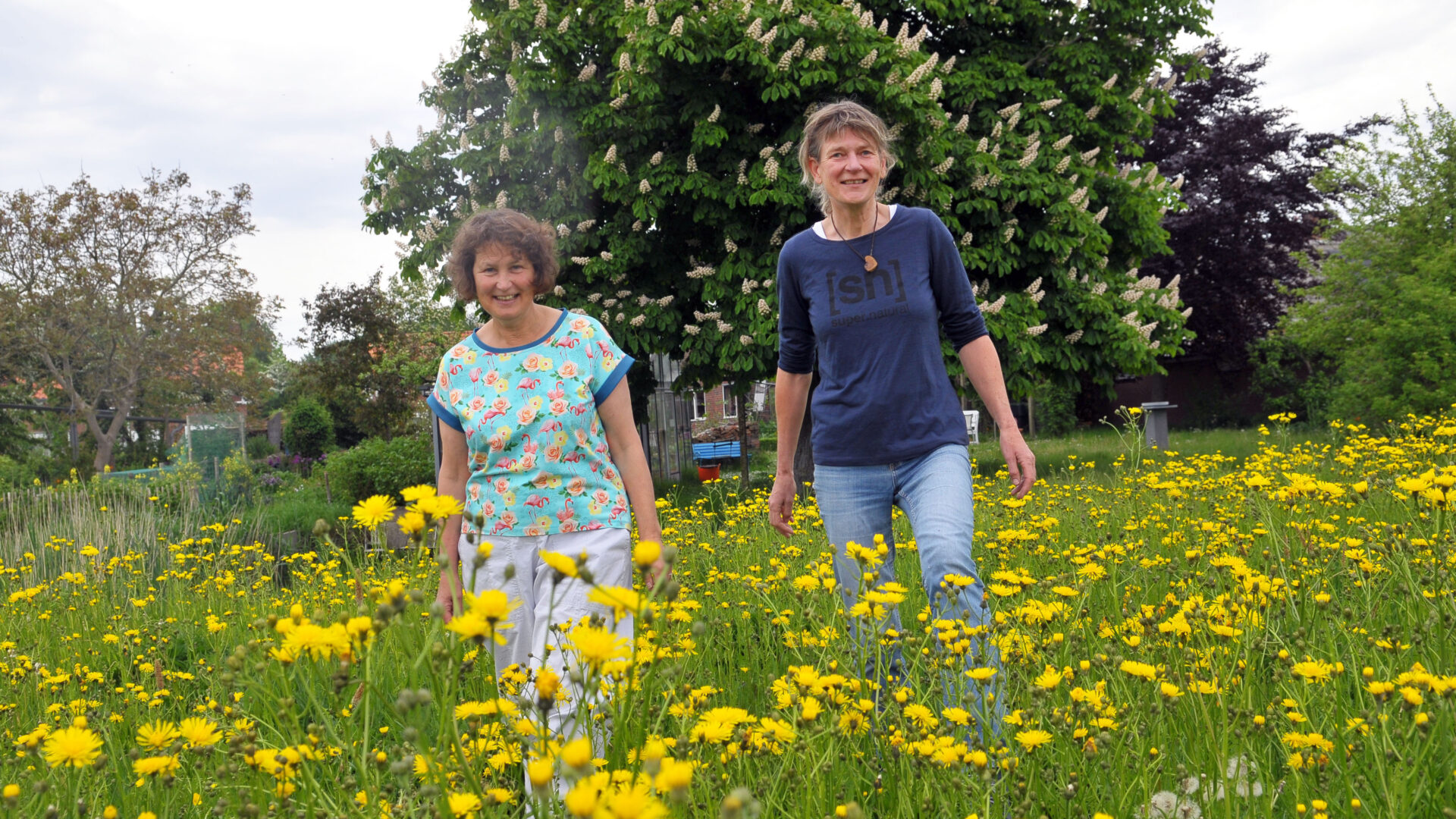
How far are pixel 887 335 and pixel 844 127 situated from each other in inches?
21.9

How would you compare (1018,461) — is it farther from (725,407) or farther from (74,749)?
(725,407)

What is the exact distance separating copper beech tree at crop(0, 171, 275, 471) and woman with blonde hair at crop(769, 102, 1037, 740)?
20089mm

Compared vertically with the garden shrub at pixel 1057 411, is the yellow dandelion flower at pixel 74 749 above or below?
below

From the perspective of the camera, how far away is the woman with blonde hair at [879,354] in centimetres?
247

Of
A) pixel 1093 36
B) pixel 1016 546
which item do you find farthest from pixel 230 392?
pixel 1016 546

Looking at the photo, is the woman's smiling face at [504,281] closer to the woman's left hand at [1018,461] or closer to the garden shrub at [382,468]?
the woman's left hand at [1018,461]

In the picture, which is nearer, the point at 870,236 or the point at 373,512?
the point at 373,512

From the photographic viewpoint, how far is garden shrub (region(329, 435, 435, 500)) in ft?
34.4

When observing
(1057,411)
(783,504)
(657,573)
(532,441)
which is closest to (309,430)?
(1057,411)

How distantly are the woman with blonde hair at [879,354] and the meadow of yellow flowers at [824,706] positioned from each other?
10.6 inches

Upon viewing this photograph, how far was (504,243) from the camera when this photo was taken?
2.45 metres

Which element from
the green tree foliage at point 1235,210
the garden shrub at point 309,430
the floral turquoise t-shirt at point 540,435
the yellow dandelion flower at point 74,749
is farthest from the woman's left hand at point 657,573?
the garden shrub at point 309,430

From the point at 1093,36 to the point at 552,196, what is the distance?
20.9 feet

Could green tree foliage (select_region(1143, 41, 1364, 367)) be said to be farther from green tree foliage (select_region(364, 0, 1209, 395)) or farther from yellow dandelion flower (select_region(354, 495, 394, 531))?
yellow dandelion flower (select_region(354, 495, 394, 531))
